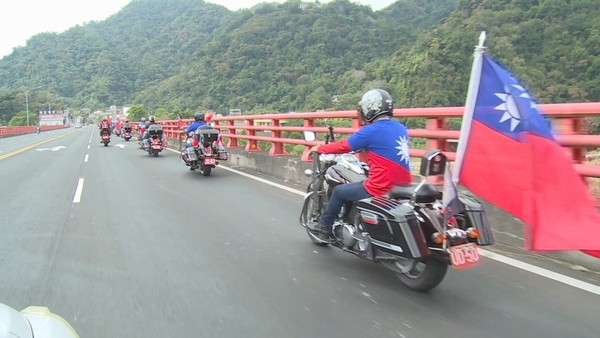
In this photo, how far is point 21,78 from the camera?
15250cm

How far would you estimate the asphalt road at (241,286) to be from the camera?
328 centimetres

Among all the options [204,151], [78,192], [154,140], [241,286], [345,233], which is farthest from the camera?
[154,140]

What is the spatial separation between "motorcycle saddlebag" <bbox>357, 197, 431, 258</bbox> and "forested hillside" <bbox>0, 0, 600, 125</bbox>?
26327 mm

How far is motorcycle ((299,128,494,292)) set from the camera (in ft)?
11.4

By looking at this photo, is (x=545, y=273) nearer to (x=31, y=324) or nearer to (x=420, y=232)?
(x=420, y=232)

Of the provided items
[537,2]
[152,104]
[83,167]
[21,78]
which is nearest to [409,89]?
[537,2]

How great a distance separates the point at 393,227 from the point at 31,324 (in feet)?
8.40

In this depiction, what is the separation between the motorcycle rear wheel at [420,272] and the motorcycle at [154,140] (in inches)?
598

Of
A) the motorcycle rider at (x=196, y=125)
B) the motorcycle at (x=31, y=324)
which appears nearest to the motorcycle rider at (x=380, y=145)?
the motorcycle at (x=31, y=324)

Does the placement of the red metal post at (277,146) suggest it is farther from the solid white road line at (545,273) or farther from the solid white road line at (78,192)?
the solid white road line at (545,273)

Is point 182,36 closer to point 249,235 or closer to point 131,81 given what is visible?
point 131,81

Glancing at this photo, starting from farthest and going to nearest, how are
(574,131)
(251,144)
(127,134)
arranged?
1. (127,134)
2. (251,144)
3. (574,131)

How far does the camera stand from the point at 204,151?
450 inches

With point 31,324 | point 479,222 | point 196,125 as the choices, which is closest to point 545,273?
point 479,222
